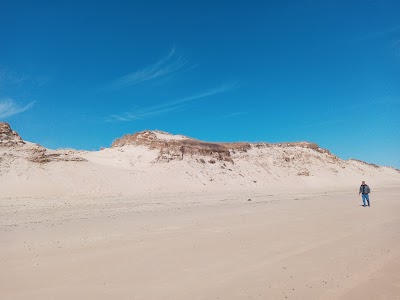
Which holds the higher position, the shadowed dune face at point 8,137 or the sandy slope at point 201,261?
the shadowed dune face at point 8,137

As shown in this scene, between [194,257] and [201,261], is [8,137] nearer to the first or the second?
[194,257]

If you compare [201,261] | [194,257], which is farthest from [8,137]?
[201,261]

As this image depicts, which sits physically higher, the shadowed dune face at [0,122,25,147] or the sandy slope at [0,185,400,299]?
the shadowed dune face at [0,122,25,147]

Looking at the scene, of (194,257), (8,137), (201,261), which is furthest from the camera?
(8,137)

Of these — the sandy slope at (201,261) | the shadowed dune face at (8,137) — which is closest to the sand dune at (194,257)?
the sandy slope at (201,261)

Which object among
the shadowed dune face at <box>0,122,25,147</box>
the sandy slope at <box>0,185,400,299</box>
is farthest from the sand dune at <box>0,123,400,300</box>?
the shadowed dune face at <box>0,122,25,147</box>

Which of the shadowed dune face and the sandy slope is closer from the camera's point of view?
the sandy slope

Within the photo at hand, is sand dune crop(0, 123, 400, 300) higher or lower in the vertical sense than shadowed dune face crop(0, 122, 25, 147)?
lower

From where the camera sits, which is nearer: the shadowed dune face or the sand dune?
the sand dune

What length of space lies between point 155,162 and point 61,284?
36.2 metres

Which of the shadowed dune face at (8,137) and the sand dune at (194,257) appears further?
the shadowed dune face at (8,137)

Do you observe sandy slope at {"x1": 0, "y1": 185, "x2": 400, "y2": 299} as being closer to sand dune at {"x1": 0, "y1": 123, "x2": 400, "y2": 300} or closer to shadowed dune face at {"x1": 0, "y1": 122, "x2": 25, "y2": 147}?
sand dune at {"x1": 0, "y1": 123, "x2": 400, "y2": 300}

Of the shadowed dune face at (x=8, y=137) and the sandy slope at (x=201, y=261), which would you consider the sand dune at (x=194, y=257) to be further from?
the shadowed dune face at (x=8, y=137)

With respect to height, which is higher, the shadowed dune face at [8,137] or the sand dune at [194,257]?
the shadowed dune face at [8,137]
